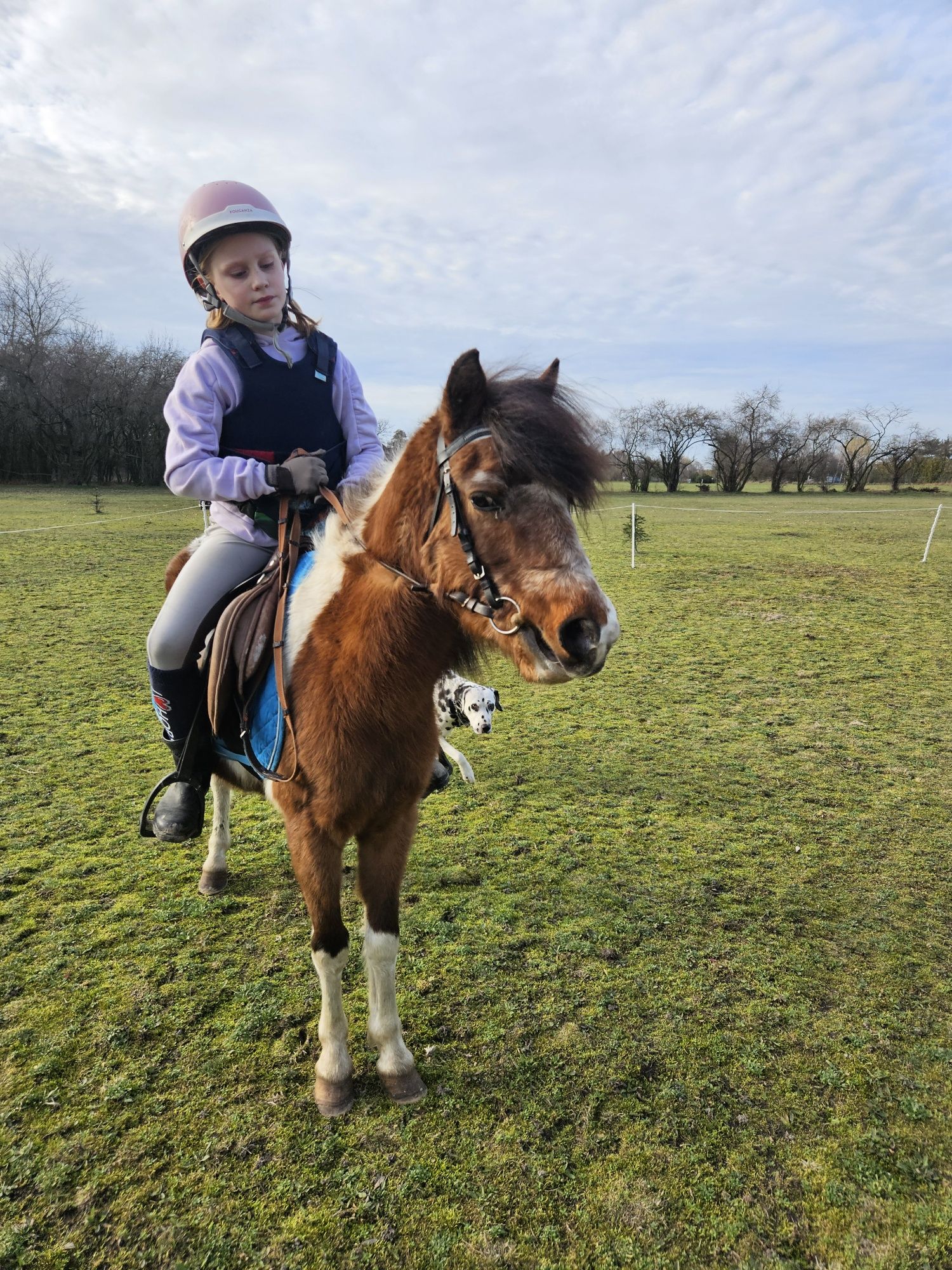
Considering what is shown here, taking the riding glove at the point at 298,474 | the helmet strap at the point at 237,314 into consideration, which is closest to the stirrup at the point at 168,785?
the riding glove at the point at 298,474

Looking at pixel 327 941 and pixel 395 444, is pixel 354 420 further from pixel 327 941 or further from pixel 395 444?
pixel 327 941

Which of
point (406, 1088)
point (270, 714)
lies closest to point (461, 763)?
point (406, 1088)

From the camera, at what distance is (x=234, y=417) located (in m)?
2.55

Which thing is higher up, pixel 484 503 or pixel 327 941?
pixel 484 503

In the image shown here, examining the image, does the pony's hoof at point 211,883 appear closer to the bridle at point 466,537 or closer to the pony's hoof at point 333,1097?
the pony's hoof at point 333,1097

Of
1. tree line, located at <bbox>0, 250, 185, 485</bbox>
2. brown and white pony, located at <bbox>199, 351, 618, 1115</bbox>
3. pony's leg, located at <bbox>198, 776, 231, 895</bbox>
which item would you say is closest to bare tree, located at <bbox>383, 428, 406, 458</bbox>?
brown and white pony, located at <bbox>199, 351, 618, 1115</bbox>

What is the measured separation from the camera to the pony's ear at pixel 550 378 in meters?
Result: 2.01

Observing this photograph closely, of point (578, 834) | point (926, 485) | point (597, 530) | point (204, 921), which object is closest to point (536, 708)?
point (578, 834)

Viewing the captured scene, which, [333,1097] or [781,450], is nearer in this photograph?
[333,1097]

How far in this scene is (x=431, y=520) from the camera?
1949 millimetres

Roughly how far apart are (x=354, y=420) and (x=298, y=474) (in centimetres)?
64

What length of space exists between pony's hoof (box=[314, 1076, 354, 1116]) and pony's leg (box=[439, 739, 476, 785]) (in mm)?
2545

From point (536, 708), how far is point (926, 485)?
189ft

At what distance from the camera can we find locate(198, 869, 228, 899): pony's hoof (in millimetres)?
3668
